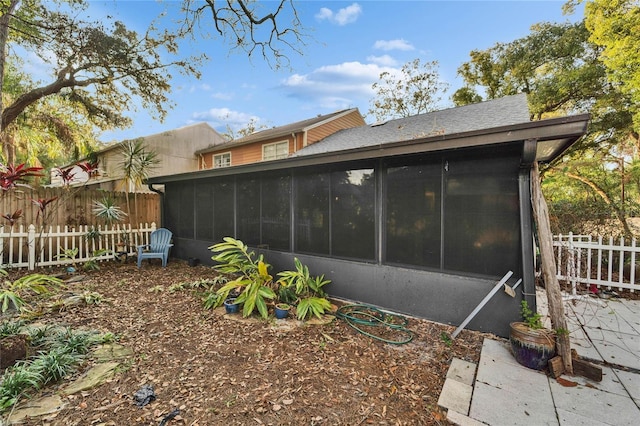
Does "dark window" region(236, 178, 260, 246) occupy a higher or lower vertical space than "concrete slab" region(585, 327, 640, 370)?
higher

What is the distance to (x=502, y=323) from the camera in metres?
2.95

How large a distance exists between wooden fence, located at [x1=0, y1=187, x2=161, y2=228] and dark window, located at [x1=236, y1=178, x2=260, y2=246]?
3.72 m

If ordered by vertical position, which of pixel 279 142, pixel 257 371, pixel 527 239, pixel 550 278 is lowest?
pixel 257 371

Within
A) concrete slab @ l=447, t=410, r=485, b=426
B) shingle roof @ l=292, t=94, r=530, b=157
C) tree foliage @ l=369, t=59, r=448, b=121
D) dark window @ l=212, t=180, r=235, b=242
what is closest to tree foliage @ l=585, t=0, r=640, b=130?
shingle roof @ l=292, t=94, r=530, b=157

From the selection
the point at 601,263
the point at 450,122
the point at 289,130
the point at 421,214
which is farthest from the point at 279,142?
the point at 601,263

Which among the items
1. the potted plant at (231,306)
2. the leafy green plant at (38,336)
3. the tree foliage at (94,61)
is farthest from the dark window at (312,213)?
the tree foliage at (94,61)

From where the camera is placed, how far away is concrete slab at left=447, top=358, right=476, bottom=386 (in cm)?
223

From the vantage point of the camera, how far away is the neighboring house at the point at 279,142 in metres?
10.6

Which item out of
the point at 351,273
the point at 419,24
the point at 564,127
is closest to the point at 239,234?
the point at 351,273

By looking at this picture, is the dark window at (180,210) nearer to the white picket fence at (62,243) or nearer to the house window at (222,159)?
the white picket fence at (62,243)

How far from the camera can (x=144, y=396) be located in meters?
1.96

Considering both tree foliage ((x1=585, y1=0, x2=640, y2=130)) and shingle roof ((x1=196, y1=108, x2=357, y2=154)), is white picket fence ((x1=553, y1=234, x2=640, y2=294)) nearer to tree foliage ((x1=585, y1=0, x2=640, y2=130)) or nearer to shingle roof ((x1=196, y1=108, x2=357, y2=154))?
tree foliage ((x1=585, y1=0, x2=640, y2=130))

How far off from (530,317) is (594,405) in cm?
78

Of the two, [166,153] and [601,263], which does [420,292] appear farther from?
[166,153]
